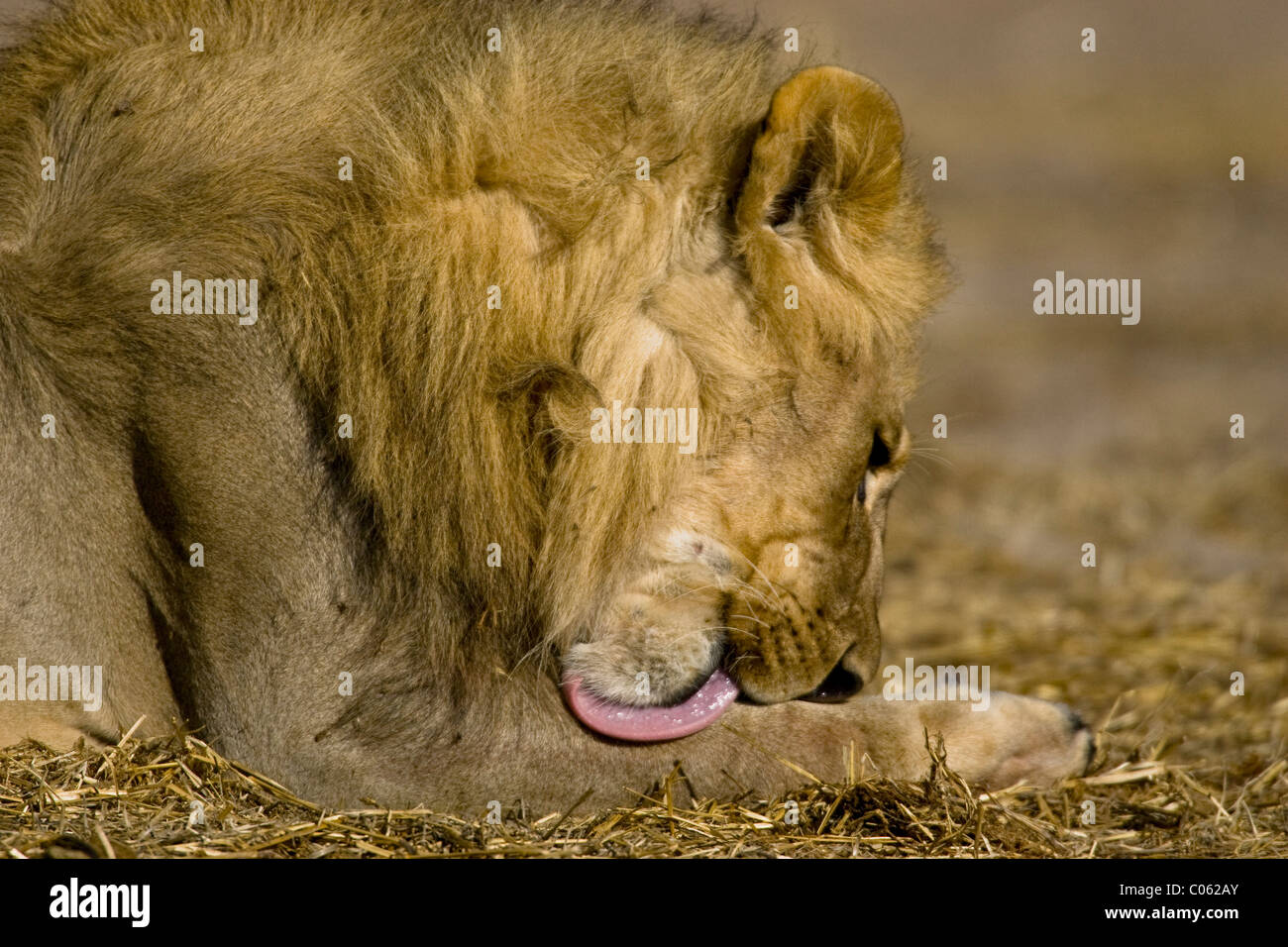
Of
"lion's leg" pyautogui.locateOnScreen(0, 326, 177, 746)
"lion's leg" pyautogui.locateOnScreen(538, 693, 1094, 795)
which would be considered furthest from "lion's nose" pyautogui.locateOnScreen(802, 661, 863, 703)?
"lion's leg" pyautogui.locateOnScreen(0, 326, 177, 746)

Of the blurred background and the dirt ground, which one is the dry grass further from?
the blurred background

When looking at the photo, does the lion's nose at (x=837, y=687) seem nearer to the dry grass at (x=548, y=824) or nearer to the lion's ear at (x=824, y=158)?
the dry grass at (x=548, y=824)

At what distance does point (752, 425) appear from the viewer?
4.04 metres

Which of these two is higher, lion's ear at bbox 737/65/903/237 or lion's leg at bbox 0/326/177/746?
lion's ear at bbox 737/65/903/237

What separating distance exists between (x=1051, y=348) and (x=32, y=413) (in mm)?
10235

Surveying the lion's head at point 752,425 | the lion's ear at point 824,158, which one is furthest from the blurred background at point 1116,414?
the lion's head at point 752,425

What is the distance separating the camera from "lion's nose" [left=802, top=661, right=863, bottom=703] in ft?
14.7

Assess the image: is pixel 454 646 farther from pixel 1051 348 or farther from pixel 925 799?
pixel 1051 348

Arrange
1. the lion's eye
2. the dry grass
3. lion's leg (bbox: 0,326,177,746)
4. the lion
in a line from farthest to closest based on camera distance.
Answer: the lion's eye < lion's leg (bbox: 0,326,177,746) < the lion < the dry grass

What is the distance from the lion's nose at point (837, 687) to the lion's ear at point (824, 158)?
1.27m

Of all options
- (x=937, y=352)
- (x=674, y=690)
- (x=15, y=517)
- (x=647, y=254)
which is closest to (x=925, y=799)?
(x=674, y=690)

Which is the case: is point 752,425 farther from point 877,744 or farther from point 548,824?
point 548,824

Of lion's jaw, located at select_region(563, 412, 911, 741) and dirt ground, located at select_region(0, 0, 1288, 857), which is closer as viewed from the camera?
dirt ground, located at select_region(0, 0, 1288, 857)

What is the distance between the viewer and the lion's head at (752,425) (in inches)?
154
